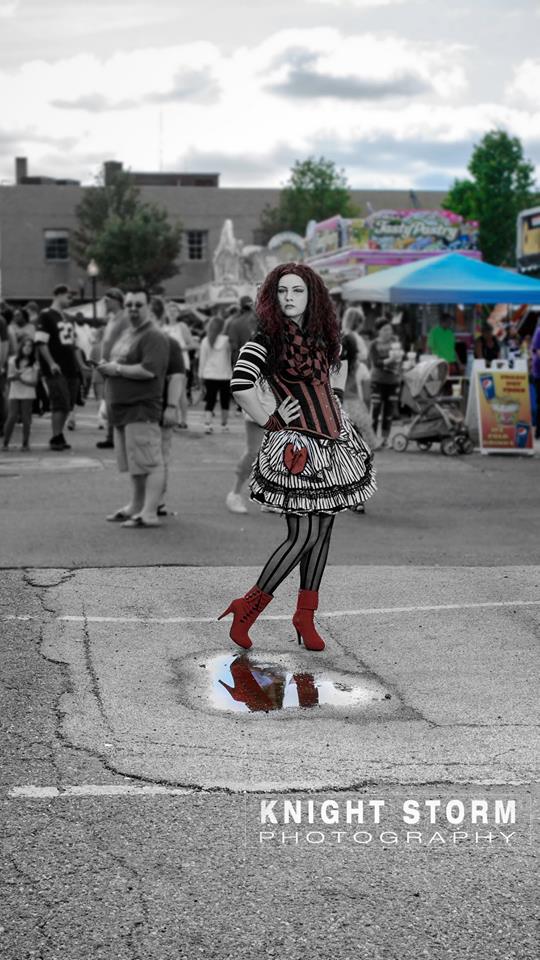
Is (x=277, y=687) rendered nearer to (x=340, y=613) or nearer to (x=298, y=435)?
(x=298, y=435)

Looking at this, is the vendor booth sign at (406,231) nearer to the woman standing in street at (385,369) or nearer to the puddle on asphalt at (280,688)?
the woman standing in street at (385,369)

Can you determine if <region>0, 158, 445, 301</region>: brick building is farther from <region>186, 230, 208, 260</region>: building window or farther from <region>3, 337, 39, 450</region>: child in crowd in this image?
<region>3, 337, 39, 450</region>: child in crowd

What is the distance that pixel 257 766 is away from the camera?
448 centimetres

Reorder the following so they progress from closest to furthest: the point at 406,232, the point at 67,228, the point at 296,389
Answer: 1. the point at 296,389
2. the point at 406,232
3. the point at 67,228

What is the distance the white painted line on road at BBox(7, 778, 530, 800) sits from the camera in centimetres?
418

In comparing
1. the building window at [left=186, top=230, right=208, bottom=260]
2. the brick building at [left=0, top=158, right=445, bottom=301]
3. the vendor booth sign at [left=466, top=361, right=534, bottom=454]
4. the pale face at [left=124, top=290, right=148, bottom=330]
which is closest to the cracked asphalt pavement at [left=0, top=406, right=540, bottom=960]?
the pale face at [left=124, top=290, right=148, bottom=330]

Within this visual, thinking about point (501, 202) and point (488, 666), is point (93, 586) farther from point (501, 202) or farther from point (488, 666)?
point (501, 202)

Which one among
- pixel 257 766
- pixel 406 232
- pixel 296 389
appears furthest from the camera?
pixel 406 232

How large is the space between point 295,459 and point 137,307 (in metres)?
3.95

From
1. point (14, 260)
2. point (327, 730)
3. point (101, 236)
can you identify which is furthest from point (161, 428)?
point (14, 260)

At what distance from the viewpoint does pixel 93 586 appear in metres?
7.63

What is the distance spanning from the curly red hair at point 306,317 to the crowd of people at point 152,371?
221 millimetres

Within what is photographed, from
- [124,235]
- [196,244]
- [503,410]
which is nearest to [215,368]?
[503,410]

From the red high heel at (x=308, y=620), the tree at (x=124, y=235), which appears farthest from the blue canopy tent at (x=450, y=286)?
the tree at (x=124, y=235)
